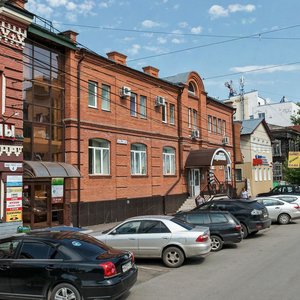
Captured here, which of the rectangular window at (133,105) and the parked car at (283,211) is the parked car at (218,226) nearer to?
the parked car at (283,211)

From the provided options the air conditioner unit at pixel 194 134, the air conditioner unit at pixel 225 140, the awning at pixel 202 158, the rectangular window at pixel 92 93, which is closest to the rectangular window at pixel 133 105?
the rectangular window at pixel 92 93

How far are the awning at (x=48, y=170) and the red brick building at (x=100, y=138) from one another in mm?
42

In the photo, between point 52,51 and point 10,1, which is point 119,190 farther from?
point 10,1

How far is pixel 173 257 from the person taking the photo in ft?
38.3

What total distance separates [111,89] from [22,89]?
677 cm

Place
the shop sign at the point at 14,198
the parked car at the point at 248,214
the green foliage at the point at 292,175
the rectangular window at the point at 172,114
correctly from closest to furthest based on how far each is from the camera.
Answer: the shop sign at the point at 14,198
the parked car at the point at 248,214
the rectangular window at the point at 172,114
the green foliage at the point at 292,175

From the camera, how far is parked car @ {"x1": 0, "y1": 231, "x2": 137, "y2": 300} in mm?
7316

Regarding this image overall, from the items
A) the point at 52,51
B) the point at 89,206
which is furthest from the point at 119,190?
the point at 52,51

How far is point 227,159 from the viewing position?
113ft

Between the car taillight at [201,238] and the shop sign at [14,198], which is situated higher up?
the shop sign at [14,198]

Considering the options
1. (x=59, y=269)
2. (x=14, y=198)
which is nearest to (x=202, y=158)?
(x=14, y=198)

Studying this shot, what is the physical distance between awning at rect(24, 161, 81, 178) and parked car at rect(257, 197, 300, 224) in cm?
1015

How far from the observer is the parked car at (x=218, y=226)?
1425cm

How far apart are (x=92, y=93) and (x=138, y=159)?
575cm
